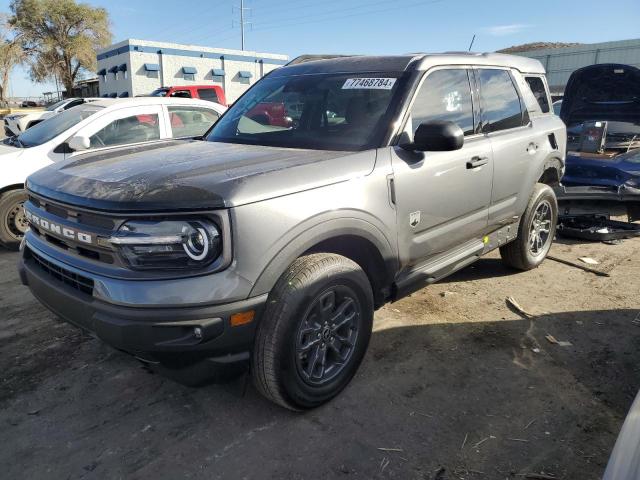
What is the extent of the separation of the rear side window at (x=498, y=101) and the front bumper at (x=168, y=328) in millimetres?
2608

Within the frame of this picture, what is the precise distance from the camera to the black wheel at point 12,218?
5.55m

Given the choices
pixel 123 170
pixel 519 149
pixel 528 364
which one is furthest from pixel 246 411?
pixel 519 149

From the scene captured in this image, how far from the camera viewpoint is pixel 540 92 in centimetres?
485

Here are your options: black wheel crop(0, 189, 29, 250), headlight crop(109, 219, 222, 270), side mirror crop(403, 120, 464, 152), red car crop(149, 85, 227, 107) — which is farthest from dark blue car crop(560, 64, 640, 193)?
red car crop(149, 85, 227, 107)

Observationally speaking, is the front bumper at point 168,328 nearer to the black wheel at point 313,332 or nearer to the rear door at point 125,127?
the black wheel at point 313,332

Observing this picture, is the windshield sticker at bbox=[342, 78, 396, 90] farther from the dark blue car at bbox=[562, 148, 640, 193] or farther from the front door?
the dark blue car at bbox=[562, 148, 640, 193]

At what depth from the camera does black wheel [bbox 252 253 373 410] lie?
243 cm

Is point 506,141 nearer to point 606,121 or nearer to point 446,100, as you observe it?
point 446,100

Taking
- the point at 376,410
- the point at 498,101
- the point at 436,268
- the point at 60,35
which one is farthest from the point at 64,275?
the point at 60,35

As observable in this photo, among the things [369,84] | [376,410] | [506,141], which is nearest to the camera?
[376,410]

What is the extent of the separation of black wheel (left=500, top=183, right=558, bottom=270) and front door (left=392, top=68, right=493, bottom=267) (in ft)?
3.05

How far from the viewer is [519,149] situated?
4195 millimetres

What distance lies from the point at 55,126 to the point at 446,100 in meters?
4.84

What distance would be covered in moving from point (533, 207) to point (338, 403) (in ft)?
9.28
